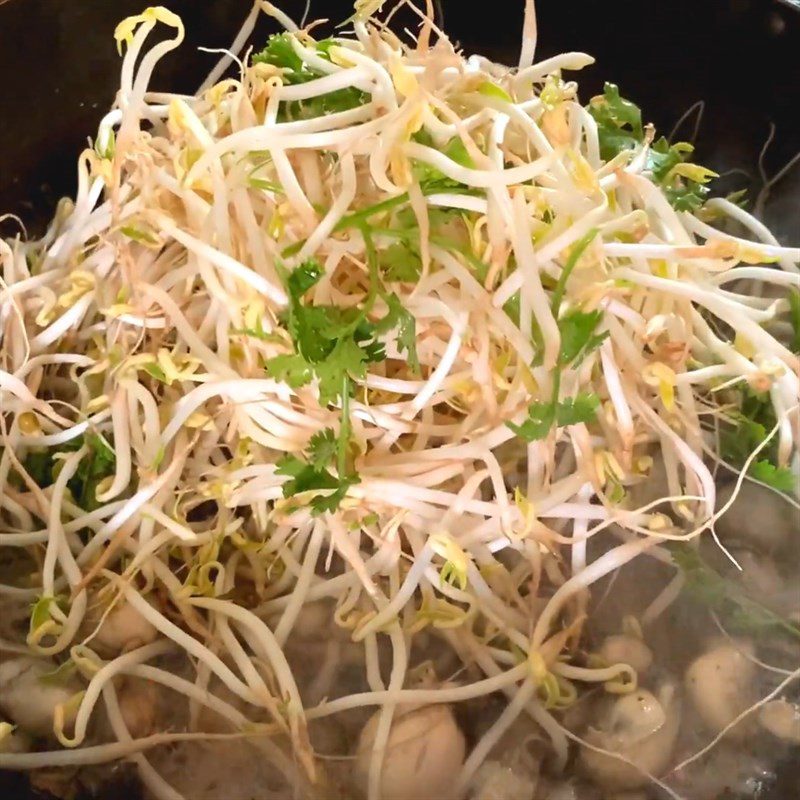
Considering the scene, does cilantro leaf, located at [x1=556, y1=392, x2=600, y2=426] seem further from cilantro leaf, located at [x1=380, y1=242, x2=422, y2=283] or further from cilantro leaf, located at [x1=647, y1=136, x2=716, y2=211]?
cilantro leaf, located at [x1=647, y1=136, x2=716, y2=211]

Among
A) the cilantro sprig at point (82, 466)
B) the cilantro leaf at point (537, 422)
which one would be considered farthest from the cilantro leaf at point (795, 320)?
the cilantro sprig at point (82, 466)

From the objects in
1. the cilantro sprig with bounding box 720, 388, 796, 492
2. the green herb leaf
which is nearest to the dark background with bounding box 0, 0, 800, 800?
the cilantro sprig with bounding box 720, 388, 796, 492

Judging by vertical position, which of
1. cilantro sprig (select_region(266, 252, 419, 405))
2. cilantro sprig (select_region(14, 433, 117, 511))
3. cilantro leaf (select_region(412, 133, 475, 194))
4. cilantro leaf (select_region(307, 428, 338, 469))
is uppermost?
cilantro leaf (select_region(412, 133, 475, 194))

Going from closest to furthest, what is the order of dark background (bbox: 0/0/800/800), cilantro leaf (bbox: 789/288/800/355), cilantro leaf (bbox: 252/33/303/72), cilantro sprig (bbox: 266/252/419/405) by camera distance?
cilantro sprig (bbox: 266/252/419/405) → cilantro leaf (bbox: 252/33/303/72) → cilantro leaf (bbox: 789/288/800/355) → dark background (bbox: 0/0/800/800)

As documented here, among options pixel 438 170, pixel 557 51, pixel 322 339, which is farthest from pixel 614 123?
pixel 322 339

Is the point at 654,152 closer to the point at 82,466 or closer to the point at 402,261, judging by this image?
the point at 402,261

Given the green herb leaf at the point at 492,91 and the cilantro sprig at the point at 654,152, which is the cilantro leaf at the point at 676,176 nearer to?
the cilantro sprig at the point at 654,152

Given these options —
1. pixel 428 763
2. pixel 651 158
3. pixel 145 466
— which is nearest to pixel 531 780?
pixel 428 763
